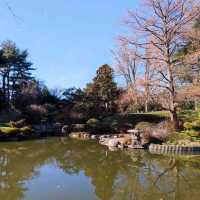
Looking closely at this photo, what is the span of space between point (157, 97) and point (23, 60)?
19818 millimetres

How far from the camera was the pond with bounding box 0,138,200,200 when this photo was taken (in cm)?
623

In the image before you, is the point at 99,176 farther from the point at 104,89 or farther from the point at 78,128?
the point at 104,89

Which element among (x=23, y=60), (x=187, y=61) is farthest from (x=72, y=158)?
(x=23, y=60)

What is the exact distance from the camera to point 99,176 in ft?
26.0

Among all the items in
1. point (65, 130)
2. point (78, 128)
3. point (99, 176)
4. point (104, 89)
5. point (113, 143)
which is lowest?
point (99, 176)

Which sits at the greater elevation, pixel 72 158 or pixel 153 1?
pixel 153 1

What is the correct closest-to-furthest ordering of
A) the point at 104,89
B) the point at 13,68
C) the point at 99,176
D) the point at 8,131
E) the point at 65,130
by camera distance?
the point at 99,176
the point at 8,131
the point at 65,130
the point at 104,89
the point at 13,68

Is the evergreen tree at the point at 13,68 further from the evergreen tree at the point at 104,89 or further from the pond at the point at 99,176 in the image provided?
the pond at the point at 99,176

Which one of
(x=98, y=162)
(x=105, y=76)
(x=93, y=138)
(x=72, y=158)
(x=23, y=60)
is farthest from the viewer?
(x=23, y=60)

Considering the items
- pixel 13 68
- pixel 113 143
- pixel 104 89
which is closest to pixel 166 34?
pixel 113 143

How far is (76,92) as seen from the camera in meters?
27.9

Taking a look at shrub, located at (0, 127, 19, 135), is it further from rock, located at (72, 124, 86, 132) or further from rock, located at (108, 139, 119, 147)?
rock, located at (108, 139, 119, 147)

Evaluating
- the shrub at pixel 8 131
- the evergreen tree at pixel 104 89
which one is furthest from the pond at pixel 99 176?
the evergreen tree at pixel 104 89

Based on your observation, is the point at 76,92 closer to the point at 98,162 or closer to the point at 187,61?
the point at 187,61
